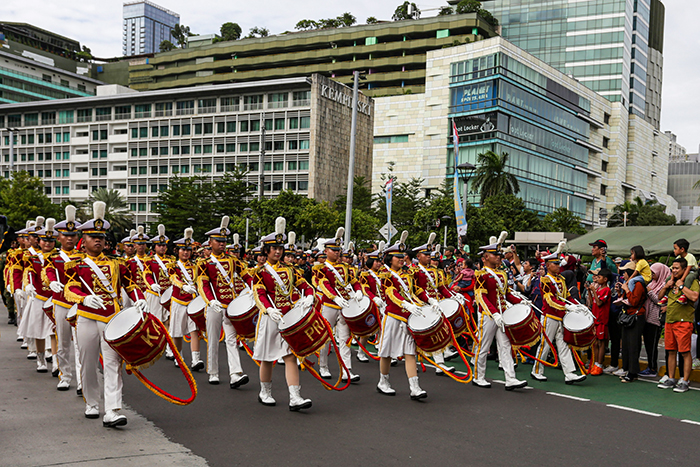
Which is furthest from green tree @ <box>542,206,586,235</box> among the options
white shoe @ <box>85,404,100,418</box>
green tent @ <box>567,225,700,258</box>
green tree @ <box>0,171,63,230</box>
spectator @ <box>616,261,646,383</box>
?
white shoe @ <box>85,404,100,418</box>

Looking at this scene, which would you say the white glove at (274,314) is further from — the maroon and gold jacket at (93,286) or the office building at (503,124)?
the office building at (503,124)

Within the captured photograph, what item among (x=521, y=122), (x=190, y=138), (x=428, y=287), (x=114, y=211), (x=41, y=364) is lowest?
(x=41, y=364)

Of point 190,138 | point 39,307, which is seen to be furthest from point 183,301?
point 190,138

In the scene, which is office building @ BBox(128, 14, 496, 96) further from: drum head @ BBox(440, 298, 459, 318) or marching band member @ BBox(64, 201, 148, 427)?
marching band member @ BBox(64, 201, 148, 427)

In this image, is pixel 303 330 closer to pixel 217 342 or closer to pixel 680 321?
pixel 217 342

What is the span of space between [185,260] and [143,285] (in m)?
1.10

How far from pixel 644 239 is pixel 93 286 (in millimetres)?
15593

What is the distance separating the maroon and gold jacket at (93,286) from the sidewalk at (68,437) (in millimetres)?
1138

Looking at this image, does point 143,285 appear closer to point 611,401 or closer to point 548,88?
point 611,401

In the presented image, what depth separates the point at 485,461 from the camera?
5.67 metres

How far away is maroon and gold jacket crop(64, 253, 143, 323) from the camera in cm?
663

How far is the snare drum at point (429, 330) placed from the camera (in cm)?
795

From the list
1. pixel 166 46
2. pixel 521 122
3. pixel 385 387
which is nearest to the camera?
pixel 385 387

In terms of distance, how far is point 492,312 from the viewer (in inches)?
344
